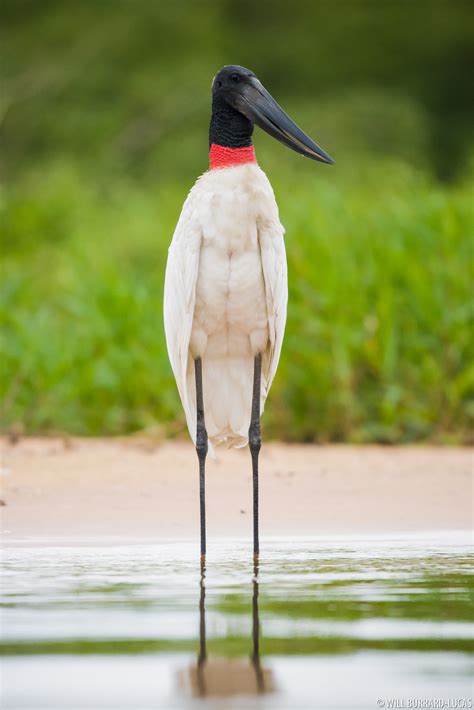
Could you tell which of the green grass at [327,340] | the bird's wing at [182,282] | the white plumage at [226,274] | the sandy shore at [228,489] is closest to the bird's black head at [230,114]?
the white plumage at [226,274]

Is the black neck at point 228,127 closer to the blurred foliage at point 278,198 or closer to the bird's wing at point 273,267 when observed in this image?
the bird's wing at point 273,267

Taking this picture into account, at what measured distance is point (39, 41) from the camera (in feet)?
88.8

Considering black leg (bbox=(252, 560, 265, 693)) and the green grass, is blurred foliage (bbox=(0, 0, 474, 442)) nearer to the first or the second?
the green grass

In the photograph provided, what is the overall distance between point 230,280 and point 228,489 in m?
1.45

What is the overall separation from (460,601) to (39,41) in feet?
79.7

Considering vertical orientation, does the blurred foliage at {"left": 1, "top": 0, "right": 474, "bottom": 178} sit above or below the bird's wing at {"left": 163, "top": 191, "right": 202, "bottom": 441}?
above

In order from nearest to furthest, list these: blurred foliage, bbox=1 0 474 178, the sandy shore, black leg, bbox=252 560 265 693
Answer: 1. black leg, bbox=252 560 265 693
2. the sandy shore
3. blurred foliage, bbox=1 0 474 178

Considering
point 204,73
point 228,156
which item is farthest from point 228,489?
point 204,73

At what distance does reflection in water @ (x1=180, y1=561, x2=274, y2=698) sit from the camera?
296 cm

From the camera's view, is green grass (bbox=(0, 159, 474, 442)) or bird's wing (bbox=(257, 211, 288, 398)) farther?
green grass (bbox=(0, 159, 474, 442))

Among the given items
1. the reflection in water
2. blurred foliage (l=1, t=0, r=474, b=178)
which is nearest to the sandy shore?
the reflection in water

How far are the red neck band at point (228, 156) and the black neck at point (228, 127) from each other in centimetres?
2

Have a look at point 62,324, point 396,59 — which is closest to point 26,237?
point 62,324

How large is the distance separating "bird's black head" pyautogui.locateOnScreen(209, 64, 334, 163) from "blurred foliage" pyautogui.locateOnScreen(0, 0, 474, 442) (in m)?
2.46
